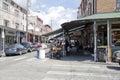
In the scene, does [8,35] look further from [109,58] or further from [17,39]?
[109,58]

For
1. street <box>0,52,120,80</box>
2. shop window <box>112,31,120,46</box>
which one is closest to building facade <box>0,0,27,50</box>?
shop window <box>112,31,120,46</box>

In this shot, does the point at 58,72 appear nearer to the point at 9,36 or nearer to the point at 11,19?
the point at 9,36

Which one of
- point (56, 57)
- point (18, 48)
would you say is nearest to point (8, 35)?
point (18, 48)

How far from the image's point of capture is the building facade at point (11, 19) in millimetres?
38781

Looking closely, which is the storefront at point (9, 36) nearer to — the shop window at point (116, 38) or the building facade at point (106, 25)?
the building facade at point (106, 25)

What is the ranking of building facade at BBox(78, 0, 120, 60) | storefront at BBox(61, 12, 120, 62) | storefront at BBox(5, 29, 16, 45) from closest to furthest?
storefront at BBox(61, 12, 120, 62) < building facade at BBox(78, 0, 120, 60) < storefront at BBox(5, 29, 16, 45)

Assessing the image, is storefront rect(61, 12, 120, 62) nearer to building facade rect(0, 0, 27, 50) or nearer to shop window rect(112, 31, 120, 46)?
shop window rect(112, 31, 120, 46)

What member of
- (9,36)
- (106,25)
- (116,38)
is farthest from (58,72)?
(9,36)

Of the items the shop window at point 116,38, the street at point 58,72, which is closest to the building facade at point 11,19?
the shop window at point 116,38

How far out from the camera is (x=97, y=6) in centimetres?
2462

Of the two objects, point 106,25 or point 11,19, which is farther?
point 11,19

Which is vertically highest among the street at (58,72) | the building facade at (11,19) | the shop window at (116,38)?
the building facade at (11,19)

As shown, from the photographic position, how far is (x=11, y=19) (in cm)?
4334

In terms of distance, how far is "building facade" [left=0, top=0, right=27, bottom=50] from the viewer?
38.8 metres
